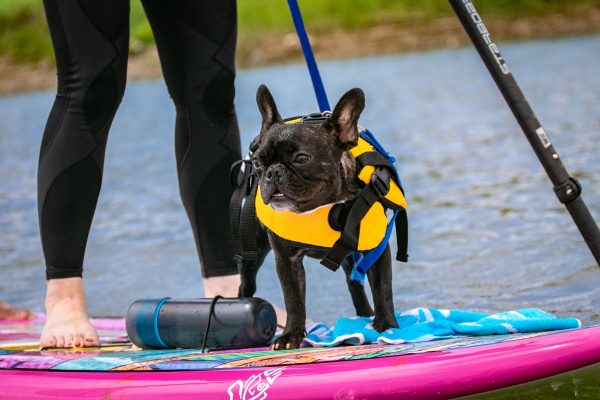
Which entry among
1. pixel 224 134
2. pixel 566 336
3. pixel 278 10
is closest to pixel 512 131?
pixel 224 134

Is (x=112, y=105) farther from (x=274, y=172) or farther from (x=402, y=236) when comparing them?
(x=402, y=236)

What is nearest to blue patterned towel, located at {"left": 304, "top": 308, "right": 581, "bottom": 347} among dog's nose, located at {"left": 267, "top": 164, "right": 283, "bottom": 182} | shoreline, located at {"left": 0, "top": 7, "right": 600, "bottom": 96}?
dog's nose, located at {"left": 267, "top": 164, "right": 283, "bottom": 182}

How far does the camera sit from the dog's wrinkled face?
122 inches

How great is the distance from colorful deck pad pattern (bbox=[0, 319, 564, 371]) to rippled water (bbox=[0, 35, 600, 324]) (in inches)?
41.5

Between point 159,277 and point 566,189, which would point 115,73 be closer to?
point 566,189

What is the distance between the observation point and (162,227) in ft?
23.3

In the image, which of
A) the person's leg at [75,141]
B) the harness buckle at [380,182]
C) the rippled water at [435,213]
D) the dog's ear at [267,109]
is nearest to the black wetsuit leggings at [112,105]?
the person's leg at [75,141]

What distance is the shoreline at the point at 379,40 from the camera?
2792 cm

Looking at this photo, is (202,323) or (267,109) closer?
(267,109)

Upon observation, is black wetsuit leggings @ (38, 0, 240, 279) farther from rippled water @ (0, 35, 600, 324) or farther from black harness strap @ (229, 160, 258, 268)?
rippled water @ (0, 35, 600, 324)

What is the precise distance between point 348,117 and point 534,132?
547mm

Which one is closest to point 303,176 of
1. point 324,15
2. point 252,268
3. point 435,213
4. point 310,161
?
point 310,161

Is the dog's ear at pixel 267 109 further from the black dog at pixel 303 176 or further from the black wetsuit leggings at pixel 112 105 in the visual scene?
the black wetsuit leggings at pixel 112 105

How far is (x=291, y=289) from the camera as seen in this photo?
330 centimetres
